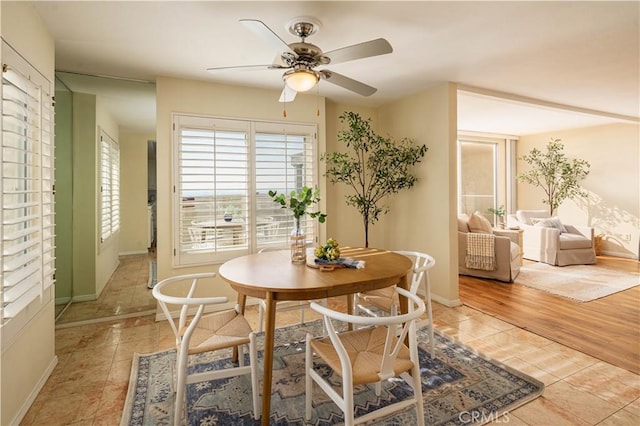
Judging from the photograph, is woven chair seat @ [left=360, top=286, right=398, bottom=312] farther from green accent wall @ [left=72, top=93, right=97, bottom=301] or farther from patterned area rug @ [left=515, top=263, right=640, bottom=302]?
green accent wall @ [left=72, top=93, right=97, bottom=301]

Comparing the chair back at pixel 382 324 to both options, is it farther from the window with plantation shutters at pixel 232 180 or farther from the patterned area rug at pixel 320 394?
the window with plantation shutters at pixel 232 180

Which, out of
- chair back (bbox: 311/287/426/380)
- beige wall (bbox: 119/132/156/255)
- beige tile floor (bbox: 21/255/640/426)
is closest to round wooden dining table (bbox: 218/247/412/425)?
chair back (bbox: 311/287/426/380)

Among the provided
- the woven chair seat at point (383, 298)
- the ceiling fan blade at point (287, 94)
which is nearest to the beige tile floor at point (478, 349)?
the woven chair seat at point (383, 298)

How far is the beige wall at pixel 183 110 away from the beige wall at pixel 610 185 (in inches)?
260

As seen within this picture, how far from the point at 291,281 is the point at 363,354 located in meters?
0.56

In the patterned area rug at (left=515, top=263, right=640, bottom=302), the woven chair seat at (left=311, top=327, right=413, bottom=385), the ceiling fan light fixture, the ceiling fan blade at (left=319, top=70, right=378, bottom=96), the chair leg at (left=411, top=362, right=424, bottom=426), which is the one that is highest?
the ceiling fan blade at (left=319, top=70, right=378, bottom=96)

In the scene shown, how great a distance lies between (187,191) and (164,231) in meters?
0.48

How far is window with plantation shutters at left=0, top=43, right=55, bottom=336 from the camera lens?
174cm

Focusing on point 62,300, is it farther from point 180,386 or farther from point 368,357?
point 368,357

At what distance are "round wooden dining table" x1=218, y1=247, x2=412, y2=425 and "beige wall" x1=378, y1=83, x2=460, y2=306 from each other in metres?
1.55

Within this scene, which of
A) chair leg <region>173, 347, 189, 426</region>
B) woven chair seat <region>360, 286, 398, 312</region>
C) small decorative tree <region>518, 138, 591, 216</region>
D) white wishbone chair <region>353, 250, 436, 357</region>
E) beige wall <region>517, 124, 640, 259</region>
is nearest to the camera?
chair leg <region>173, 347, 189, 426</region>

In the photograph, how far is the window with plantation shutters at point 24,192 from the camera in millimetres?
1740

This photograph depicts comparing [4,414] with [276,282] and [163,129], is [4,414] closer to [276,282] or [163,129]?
[276,282]

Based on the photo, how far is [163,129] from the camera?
3359 millimetres
